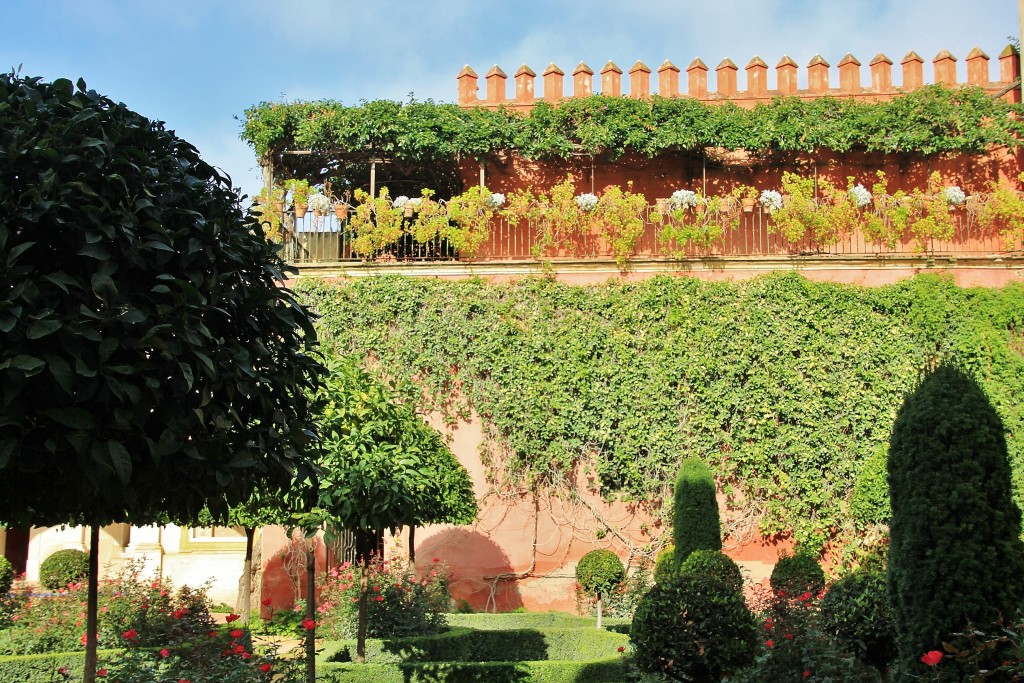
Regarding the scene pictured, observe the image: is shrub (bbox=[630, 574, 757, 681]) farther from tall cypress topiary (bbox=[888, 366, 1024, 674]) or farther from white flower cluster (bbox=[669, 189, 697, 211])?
white flower cluster (bbox=[669, 189, 697, 211])

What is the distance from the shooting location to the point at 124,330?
13.7ft

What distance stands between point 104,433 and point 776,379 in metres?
12.2

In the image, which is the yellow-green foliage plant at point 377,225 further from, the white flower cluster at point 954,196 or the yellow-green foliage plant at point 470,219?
the white flower cluster at point 954,196

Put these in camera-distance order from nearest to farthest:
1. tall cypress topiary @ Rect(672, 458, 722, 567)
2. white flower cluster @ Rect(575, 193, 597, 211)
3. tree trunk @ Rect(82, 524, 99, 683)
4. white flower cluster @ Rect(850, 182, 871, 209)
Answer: tree trunk @ Rect(82, 524, 99, 683) < tall cypress topiary @ Rect(672, 458, 722, 567) < white flower cluster @ Rect(850, 182, 871, 209) < white flower cluster @ Rect(575, 193, 597, 211)

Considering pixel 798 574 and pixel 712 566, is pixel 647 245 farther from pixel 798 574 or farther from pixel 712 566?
A: pixel 712 566

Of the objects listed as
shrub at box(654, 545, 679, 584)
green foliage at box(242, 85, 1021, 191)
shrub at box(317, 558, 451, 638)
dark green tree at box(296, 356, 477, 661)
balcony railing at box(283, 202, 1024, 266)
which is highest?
green foliage at box(242, 85, 1021, 191)

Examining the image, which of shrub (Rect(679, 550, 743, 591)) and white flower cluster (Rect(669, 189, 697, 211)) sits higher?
white flower cluster (Rect(669, 189, 697, 211))

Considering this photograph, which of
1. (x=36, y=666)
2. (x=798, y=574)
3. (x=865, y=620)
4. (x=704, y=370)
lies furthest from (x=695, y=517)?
(x=36, y=666)

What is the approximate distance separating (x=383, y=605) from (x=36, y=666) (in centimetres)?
342

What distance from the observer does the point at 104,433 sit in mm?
4113

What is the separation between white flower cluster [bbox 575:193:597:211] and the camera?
16281mm

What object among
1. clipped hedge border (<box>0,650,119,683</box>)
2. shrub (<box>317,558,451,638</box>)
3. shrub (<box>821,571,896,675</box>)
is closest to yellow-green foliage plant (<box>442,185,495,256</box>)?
shrub (<box>317,558,451,638</box>)

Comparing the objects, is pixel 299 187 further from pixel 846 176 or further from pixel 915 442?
pixel 915 442

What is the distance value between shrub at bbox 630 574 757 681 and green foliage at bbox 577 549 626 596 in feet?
19.9
